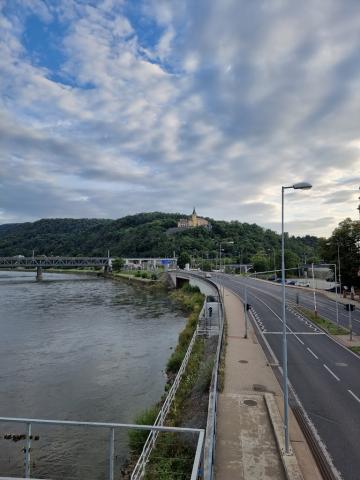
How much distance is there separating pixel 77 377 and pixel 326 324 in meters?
24.2

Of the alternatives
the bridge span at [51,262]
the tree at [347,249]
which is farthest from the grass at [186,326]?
the bridge span at [51,262]

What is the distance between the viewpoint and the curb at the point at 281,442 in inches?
457

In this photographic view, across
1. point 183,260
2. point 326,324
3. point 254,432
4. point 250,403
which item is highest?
point 183,260

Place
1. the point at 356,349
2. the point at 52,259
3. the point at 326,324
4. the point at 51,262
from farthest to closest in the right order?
the point at 51,262, the point at 52,259, the point at 326,324, the point at 356,349

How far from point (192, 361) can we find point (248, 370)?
5.39m

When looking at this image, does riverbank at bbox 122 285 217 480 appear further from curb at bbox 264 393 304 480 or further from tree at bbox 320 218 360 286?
tree at bbox 320 218 360 286

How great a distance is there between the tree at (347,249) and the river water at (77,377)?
1095 inches

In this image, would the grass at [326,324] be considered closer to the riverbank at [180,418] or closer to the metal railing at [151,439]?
the riverbank at [180,418]

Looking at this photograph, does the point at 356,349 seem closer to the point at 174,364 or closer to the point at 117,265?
the point at 174,364

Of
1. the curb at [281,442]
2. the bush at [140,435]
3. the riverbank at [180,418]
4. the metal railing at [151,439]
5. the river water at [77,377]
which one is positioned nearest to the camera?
the curb at [281,442]

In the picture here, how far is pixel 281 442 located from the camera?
44.8ft

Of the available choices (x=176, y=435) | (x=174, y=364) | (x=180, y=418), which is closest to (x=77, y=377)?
(x=174, y=364)

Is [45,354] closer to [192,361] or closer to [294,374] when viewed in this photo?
[192,361]

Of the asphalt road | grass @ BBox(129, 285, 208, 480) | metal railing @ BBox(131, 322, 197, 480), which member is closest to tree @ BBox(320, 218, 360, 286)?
the asphalt road
